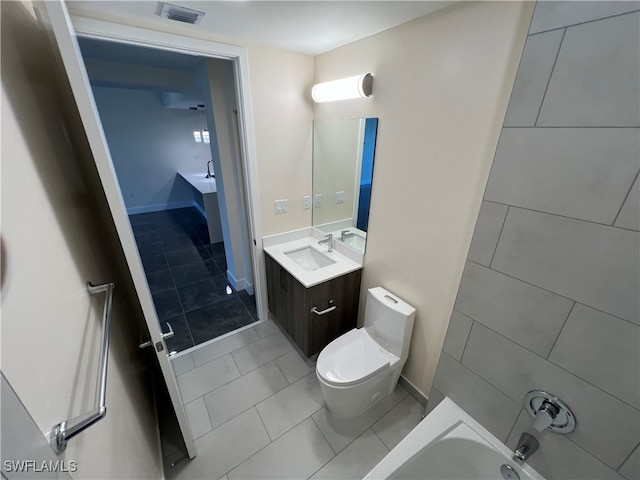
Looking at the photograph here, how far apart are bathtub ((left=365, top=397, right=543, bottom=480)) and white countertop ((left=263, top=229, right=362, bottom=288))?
1.00 meters

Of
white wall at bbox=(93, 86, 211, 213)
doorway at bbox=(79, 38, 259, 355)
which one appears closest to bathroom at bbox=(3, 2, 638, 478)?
doorway at bbox=(79, 38, 259, 355)

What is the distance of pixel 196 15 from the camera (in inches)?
52.6

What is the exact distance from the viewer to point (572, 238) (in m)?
0.91

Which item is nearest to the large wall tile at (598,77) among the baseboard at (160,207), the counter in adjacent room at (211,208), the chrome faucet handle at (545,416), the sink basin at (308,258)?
the chrome faucet handle at (545,416)

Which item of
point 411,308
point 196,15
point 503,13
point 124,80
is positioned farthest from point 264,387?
point 124,80

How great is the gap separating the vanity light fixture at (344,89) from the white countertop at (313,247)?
1113mm

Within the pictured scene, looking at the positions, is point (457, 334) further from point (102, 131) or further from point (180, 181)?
point (180, 181)

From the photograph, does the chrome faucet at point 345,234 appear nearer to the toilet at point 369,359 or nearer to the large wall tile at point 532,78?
the toilet at point 369,359

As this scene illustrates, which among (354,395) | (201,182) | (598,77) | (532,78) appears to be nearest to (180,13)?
(532,78)

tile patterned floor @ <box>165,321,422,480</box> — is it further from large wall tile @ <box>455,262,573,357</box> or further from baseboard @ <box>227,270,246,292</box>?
large wall tile @ <box>455,262,573,357</box>

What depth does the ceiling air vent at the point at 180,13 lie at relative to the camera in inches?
49.8

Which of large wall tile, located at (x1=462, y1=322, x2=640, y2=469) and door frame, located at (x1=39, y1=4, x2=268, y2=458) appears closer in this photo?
door frame, located at (x1=39, y1=4, x2=268, y2=458)

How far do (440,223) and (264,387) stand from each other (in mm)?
1656

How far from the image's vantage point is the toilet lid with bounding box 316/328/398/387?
1.54 m
